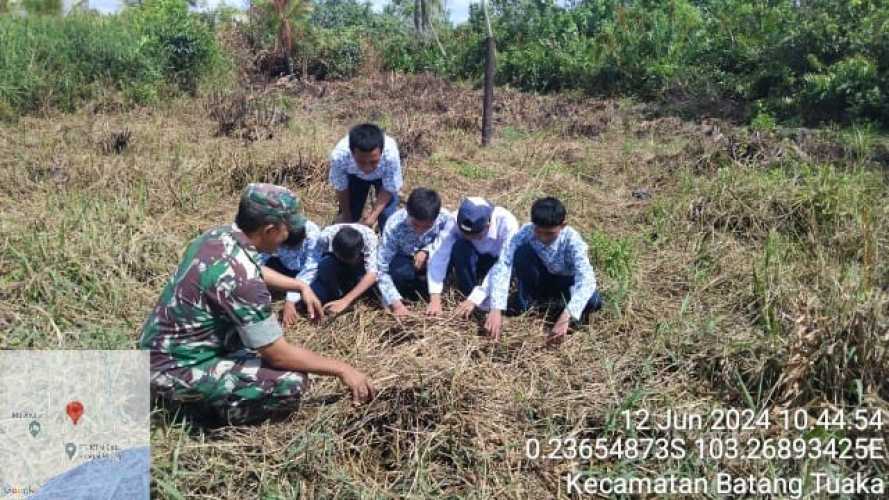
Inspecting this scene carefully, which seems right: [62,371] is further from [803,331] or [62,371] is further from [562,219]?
[803,331]

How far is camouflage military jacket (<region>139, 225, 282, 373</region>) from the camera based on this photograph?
7.49 ft

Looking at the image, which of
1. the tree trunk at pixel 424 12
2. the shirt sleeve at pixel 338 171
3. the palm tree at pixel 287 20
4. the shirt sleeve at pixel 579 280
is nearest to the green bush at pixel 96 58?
the palm tree at pixel 287 20

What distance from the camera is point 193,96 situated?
10.2 m

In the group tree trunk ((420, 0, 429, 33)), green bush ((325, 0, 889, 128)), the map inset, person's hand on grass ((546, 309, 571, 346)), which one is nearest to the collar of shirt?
the map inset

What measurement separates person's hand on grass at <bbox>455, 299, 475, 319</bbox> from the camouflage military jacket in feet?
4.07

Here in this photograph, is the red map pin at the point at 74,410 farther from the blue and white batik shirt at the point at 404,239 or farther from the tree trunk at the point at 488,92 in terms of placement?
the tree trunk at the point at 488,92

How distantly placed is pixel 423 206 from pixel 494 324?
0.73 m

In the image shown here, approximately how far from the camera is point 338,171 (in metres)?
4.46

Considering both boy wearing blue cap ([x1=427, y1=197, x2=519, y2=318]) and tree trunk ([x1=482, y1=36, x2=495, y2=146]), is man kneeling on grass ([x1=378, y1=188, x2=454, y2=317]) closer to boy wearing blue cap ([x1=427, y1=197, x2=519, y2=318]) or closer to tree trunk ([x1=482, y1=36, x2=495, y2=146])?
boy wearing blue cap ([x1=427, y1=197, x2=519, y2=318])

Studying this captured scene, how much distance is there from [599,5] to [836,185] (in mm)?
9828

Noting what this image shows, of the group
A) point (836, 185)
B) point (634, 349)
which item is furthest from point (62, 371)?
point (836, 185)

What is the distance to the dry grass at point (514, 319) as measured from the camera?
242 centimetres

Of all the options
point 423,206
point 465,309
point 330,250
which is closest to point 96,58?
point 330,250

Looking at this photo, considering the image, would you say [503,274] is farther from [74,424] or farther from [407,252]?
[74,424]
